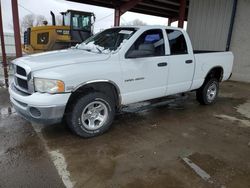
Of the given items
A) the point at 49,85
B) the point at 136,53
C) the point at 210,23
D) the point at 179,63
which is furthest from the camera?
the point at 210,23

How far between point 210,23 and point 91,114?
9.39 metres

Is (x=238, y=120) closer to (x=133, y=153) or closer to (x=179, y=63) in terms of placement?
(x=179, y=63)

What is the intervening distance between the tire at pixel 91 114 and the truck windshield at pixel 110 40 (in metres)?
0.91

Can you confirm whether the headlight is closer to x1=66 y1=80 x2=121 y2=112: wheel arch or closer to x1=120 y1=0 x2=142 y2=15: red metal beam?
x1=66 y1=80 x2=121 y2=112: wheel arch

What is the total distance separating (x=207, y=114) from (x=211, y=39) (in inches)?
268

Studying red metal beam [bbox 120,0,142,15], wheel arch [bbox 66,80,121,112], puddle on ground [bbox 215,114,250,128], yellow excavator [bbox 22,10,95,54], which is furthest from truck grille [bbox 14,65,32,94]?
red metal beam [bbox 120,0,142,15]

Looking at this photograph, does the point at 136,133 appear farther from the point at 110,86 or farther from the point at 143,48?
the point at 143,48

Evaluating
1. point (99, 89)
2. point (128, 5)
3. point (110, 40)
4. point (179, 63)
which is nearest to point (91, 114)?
point (99, 89)

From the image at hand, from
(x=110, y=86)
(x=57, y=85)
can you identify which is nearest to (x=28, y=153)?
(x=57, y=85)

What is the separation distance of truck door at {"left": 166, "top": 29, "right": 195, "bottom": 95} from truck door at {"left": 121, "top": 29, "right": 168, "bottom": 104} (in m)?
0.20

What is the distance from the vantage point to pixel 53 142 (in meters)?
3.87

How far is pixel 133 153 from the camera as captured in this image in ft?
11.8

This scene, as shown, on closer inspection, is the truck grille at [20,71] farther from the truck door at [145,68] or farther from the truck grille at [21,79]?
the truck door at [145,68]

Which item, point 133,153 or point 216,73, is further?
point 216,73
